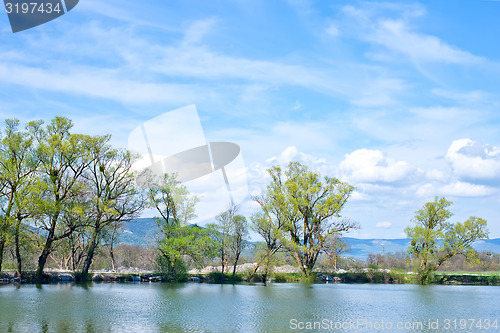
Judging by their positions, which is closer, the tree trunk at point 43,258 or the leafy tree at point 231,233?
the tree trunk at point 43,258

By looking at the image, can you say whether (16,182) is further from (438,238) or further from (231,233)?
(438,238)

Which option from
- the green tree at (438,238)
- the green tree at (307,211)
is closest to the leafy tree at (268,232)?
the green tree at (307,211)

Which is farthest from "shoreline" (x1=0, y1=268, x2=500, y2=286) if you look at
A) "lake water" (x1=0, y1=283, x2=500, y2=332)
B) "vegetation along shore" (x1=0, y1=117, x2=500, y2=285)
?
"lake water" (x1=0, y1=283, x2=500, y2=332)

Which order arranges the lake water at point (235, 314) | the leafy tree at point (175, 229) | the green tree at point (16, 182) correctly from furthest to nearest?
the leafy tree at point (175, 229) → the green tree at point (16, 182) → the lake water at point (235, 314)

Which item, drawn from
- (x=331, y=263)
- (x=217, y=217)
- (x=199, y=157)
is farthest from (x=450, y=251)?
(x=199, y=157)

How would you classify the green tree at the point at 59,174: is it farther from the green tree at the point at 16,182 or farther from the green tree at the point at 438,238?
the green tree at the point at 438,238

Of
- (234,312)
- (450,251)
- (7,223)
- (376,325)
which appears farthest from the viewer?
(450,251)

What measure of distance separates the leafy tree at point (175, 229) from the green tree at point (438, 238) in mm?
27541

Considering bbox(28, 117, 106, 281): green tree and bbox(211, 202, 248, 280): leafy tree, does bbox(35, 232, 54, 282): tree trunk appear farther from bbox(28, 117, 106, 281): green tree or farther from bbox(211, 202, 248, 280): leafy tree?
bbox(211, 202, 248, 280): leafy tree

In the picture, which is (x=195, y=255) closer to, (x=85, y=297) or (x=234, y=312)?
(x=85, y=297)

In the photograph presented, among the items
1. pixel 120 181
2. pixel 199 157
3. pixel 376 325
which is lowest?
pixel 376 325

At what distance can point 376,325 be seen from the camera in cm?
2089

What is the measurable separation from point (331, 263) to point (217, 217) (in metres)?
14.8

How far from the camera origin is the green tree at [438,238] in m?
55.9
